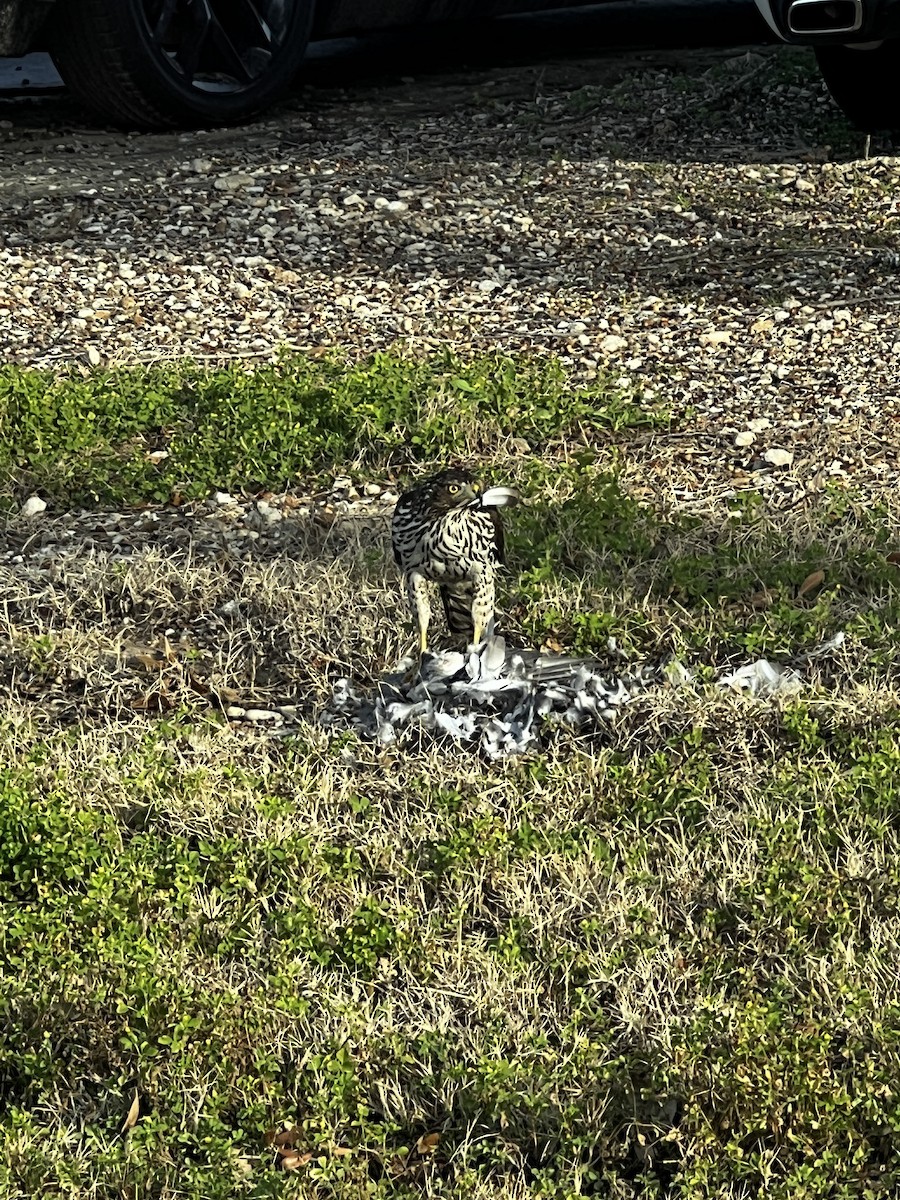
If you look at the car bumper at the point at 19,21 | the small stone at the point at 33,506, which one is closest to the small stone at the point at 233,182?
the car bumper at the point at 19,21

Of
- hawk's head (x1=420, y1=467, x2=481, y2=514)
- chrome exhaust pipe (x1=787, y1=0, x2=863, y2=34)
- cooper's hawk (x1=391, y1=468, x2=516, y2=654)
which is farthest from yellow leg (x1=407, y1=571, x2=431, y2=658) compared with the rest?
chrome exhaust pipe (x1=787, y1=0, x2=863, y2=34)

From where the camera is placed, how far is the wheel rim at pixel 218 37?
A: 25.8 feet

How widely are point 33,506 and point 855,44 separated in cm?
397

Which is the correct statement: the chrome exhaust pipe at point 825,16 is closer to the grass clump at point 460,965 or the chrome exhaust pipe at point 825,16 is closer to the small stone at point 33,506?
the small stone at point 33,506

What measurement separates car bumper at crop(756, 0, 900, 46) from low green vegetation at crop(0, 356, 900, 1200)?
2.75 metres

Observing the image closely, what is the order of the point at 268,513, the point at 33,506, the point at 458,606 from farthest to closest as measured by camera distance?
the point at 33,506
the point at 268,513
the point at 458,606

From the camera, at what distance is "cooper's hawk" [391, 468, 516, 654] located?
3766mm

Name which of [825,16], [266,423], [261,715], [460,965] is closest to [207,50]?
[825,16]

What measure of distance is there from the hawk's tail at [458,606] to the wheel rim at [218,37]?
15.5 feet

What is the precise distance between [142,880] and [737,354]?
3.40 metres

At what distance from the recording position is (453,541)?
3746 millimetres

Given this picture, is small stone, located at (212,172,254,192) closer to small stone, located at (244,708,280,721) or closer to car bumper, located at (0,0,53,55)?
car bumper, located at (0,0,53,55)

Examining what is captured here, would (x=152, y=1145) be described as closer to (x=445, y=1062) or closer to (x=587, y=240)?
(x=445, y=1062)

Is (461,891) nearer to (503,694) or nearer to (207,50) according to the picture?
(503,694)
